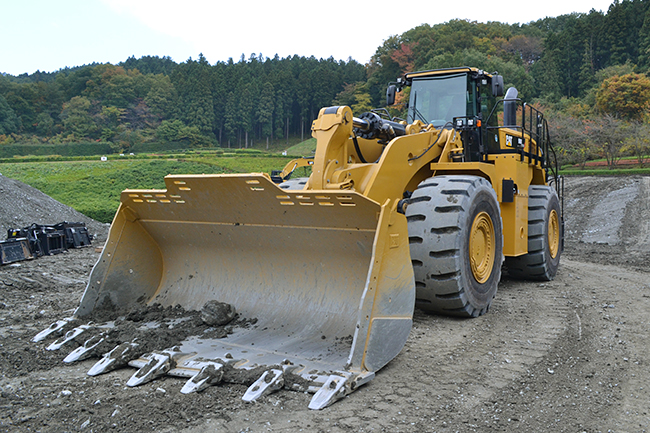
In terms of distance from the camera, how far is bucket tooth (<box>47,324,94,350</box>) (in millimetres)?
4685

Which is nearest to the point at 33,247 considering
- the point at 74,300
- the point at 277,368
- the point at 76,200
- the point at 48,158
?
the point at 74,300

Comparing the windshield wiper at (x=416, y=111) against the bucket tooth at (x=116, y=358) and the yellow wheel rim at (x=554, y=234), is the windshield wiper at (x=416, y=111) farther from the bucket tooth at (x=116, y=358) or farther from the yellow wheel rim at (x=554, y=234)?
the bucket tooth at (x=116, y=358)

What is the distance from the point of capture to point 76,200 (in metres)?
26.4

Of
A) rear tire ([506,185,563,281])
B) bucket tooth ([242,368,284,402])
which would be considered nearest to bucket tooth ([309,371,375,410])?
bucket tooth ([242,368,284,402])

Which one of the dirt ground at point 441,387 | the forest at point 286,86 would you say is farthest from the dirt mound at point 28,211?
the forest at point 286,86

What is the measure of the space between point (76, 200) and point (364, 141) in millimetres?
23968

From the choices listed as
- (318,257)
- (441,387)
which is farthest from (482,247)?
(441,387)

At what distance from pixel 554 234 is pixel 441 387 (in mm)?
6272

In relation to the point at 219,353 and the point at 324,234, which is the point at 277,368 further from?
the point at 324,234

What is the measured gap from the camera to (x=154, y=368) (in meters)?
3.94

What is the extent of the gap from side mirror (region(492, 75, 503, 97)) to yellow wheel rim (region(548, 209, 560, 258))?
2.83 meters

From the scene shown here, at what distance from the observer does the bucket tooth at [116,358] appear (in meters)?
4.11

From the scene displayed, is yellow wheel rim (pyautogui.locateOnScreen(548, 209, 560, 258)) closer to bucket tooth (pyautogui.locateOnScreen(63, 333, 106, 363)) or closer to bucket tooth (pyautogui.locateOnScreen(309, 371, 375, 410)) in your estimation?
bucket tooth (pyautogui.locateOnScreen(309, 371, 375, 410))

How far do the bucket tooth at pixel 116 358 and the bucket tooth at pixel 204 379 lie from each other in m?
0.78
